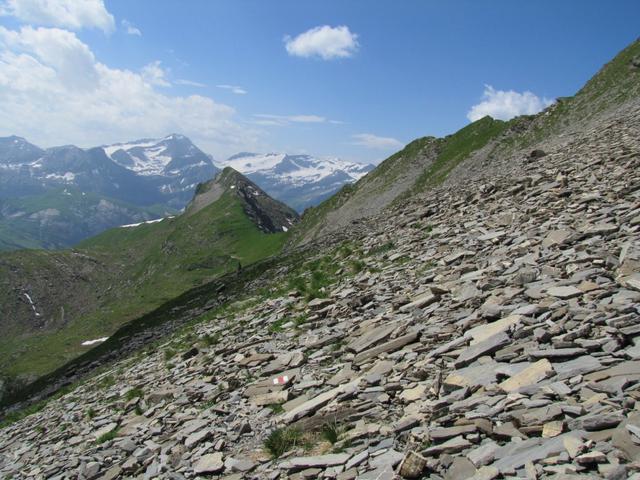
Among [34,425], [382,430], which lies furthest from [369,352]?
[34,425]

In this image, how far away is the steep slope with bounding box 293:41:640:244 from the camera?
58594 mm

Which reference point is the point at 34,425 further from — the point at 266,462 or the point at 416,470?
the point at 416,470

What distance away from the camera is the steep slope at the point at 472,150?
192 ft

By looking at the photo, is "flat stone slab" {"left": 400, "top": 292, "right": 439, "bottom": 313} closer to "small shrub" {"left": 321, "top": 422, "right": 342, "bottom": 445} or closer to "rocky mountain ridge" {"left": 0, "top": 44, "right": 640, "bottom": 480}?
"rocky mountain ridge" {"left": 0, "top": 44, "right": 640, "bottom": 480}

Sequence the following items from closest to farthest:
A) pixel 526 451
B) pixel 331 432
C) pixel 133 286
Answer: pixel 526 451 < pixel 331 432 < pixel 133 286

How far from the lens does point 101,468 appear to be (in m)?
12.7

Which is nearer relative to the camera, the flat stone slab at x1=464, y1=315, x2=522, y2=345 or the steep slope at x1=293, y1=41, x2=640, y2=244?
the flat stone slab at x1=464, y1=315, x2=522, y2=345

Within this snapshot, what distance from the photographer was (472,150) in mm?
80250

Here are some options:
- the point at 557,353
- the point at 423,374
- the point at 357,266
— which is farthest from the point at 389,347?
the point at 357,266

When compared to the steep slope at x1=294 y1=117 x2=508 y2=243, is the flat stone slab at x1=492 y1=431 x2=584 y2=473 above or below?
below

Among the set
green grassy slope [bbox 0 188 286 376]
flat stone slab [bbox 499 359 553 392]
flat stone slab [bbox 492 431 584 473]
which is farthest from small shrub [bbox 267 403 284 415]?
green grassy slope [bbox 0 188 286 376]

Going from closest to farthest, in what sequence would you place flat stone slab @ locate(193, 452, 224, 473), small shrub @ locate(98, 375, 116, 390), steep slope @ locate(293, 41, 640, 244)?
flat stone slab @ locate(193, 452, 224, 473) < small shrub @ locate(98, 375, 116, 390) < steep slope @ locate(293, 41, 640, 244)

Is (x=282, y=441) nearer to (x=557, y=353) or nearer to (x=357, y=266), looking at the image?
(x=557, y=353)

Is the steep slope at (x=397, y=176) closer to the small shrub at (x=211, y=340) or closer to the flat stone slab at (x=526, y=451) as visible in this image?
the small shrub at (x=211, y=340)
